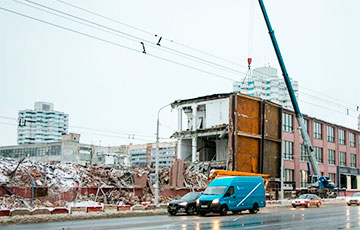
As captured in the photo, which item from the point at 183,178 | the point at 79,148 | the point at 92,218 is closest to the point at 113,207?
the point at 92,218

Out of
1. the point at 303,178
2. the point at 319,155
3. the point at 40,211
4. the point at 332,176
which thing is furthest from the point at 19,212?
the point at 332,176

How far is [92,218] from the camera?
995 inches

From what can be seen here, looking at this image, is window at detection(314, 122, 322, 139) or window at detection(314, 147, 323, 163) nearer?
window at detection(314, 147, 323, 163)

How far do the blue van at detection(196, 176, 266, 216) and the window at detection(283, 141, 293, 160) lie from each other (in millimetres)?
27912

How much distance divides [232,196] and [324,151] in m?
42.8

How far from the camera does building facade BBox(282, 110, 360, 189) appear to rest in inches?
2299

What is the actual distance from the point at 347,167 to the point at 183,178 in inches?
1539

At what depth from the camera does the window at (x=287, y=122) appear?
5850 cm

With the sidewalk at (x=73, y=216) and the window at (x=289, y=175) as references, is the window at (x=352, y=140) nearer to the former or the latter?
the window at (x=289, y=175)

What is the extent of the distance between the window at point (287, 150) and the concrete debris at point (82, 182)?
18325 millimetres

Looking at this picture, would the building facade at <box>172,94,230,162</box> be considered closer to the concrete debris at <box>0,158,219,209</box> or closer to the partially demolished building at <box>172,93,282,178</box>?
the partially demolished building at <box>172,93,282,178</box>

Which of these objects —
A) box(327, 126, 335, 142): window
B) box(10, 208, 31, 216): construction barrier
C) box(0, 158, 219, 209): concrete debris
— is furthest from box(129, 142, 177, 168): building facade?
box(10, 208, 31, 216): construction barrier

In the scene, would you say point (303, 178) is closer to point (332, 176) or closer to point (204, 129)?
point (332, 176)

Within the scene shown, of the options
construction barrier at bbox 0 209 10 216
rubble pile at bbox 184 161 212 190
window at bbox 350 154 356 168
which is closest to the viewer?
construction barrier at bbox 0 209 10 216
